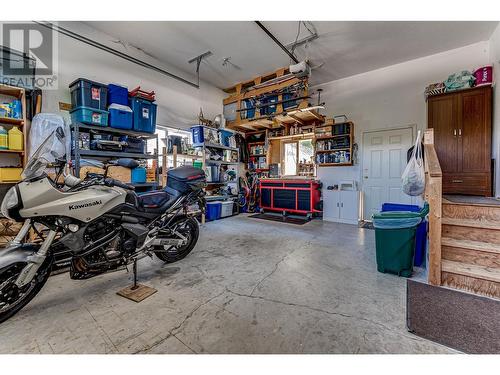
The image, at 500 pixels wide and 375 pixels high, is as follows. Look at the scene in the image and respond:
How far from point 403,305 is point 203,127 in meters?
4.95

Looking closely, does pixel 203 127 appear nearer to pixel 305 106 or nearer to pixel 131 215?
pixel 305 106

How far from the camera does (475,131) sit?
151 inches

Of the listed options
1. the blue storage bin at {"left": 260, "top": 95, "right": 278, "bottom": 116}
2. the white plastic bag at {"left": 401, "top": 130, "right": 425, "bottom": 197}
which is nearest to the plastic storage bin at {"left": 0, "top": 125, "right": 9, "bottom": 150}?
the blue storage bin at {"left": 260, "top": 95, "right": 278, "bottom": 116}

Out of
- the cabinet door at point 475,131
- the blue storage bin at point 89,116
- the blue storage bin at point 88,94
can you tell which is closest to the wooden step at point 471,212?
the cabinet door at point 475,131

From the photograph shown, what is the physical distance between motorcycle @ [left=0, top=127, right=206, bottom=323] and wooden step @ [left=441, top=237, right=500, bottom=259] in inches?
121

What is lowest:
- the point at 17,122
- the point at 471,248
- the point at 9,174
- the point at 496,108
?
the point at 471,248

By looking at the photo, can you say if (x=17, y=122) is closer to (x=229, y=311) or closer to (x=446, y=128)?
(x=229, y=311)

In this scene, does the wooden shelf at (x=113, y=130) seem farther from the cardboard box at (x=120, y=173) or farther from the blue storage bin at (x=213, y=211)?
the blue storage bin at (x=213, y=211)

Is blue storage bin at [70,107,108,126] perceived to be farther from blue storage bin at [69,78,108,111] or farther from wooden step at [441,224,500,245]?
wooden step at [441,224,500,245]

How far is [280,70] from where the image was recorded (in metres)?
5.38

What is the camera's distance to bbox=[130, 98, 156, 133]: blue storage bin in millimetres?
3945

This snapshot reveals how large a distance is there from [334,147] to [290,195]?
1.69 metres

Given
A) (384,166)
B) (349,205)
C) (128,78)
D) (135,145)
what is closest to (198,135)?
(135,145)

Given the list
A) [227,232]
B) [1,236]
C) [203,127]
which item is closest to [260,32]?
[203,127]
